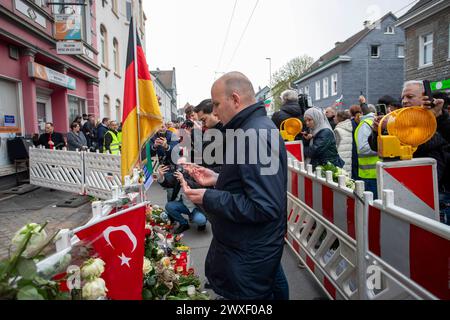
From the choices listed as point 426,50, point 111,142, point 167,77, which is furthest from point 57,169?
point 167,77

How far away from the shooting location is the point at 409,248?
5.85ft

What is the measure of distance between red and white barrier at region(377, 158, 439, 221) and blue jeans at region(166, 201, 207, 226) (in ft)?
11.1

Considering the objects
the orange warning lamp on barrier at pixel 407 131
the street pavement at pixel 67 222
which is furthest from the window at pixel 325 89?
the orange warning lamp on barrier at pixel 407 131

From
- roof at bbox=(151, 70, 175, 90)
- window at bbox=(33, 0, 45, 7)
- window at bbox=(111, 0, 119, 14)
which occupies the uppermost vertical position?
roof at bbox=(151, 70, 175, 90)

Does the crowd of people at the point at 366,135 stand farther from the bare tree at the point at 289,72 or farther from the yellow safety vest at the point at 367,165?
the bare tree at the point at 289,72

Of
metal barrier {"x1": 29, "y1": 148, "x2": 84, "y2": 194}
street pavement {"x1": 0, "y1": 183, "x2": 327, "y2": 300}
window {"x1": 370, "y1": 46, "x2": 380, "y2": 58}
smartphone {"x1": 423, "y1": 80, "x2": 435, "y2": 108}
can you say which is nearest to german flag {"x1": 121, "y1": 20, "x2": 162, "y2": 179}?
street pavement {"x1": 0, "y1": 183, "x2": 327, "y2": 300}

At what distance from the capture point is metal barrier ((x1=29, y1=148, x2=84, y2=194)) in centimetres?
819

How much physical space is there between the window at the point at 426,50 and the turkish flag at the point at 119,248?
19578mm

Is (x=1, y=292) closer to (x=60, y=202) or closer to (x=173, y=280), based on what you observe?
(x=173, y=280)

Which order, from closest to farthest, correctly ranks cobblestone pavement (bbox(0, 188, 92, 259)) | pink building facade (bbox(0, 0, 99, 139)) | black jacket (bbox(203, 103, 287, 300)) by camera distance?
black jacket (bbox(203, 103, 287, 300))
cobblestone pavement (bbox(0, 188, 92, 259))
pink building facade (bbox(0, 0, 99, 139))

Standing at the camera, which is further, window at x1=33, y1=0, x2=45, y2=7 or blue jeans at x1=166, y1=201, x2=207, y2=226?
window at x1=33, y1=0, x2=45, y2=7

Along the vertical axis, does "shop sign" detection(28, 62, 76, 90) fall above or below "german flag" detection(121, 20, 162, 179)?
above

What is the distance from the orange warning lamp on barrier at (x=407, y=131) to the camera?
230 centimetres

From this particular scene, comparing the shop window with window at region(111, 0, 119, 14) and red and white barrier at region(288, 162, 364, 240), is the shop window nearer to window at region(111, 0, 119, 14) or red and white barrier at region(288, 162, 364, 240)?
window at region(111, 0, 119, 14)
